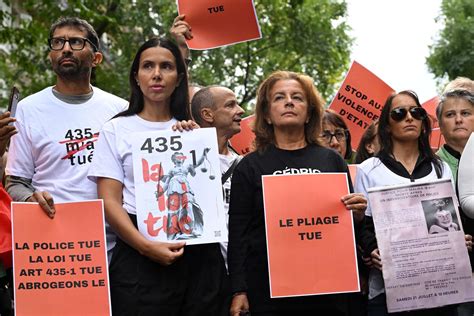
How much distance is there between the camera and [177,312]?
4.71 metres

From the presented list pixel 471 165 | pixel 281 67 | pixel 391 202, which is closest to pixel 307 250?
pixel 391 202

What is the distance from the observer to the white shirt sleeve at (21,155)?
5422mm

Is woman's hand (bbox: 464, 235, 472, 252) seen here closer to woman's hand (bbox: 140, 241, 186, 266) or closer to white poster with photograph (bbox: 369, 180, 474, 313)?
white poster with photograph (bbox: 369, 180, 474, 313)

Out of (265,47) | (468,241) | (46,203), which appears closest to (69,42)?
(46,203)

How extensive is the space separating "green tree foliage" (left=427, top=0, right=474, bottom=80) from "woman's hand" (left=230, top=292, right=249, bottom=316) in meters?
34.6

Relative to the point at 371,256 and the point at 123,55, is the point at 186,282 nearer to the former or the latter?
the point at 371,256

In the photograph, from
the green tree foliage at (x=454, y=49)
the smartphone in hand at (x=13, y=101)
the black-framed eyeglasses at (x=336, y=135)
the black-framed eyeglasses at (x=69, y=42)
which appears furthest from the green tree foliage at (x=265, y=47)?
the smartphone in hand at (x=13, y=101)

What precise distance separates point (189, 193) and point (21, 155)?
115 centimetres

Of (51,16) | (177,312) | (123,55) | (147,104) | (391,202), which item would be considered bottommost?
(177,312)

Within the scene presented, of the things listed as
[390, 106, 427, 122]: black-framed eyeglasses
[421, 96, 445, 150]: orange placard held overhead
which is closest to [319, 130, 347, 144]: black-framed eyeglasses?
[421, 96, 445, 150]: orange placard held overhead

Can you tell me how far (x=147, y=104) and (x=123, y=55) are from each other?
57.2ft

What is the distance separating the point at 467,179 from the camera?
525cm

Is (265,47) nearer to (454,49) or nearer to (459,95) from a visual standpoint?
(454,49)

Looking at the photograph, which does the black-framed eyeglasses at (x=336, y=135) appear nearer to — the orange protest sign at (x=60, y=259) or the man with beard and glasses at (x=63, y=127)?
the man with beard and glasses at (x=63, y=127)
